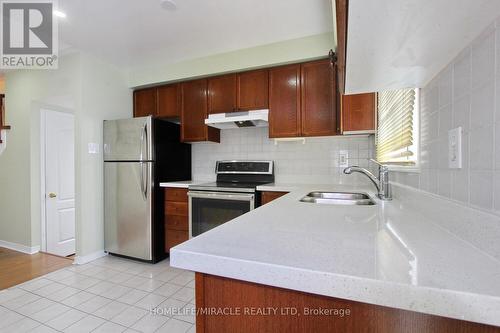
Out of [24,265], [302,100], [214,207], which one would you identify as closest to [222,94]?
[302,100]

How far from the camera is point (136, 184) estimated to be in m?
2.72

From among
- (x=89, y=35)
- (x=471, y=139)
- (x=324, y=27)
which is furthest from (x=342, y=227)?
(x=89, y=35)

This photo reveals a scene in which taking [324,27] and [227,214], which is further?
[227,214]

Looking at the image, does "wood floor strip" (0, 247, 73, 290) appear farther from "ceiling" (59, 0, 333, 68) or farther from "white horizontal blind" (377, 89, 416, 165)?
"white horizontal blind" (377, 89, 416, 165)

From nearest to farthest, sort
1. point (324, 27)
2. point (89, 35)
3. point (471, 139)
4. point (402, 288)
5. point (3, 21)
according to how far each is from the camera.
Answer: point (402, 288), point (471, 139), point (3, 21), point (324, 27), point (89, 35)

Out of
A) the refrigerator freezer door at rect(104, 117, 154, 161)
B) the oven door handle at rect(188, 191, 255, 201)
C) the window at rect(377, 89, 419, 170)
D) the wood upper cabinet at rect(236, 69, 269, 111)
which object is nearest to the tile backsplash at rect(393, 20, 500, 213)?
the window at rect(377, 89, 419, 170)

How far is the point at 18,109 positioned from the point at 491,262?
14.9 feet

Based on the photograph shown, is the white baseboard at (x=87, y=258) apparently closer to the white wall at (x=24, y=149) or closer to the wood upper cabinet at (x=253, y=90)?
the white wall at (x=24, y=149)

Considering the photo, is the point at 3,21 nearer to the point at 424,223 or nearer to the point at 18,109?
the point at 18,109

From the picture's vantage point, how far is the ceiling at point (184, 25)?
1.90 meters

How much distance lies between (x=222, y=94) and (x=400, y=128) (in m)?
1.98

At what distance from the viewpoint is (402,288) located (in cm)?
38

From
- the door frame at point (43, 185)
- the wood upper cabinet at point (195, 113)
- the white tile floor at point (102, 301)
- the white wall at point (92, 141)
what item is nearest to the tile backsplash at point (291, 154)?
the wood upper cabinet at point (195, 113)

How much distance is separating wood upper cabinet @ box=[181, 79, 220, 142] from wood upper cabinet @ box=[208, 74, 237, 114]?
3.2 inches
